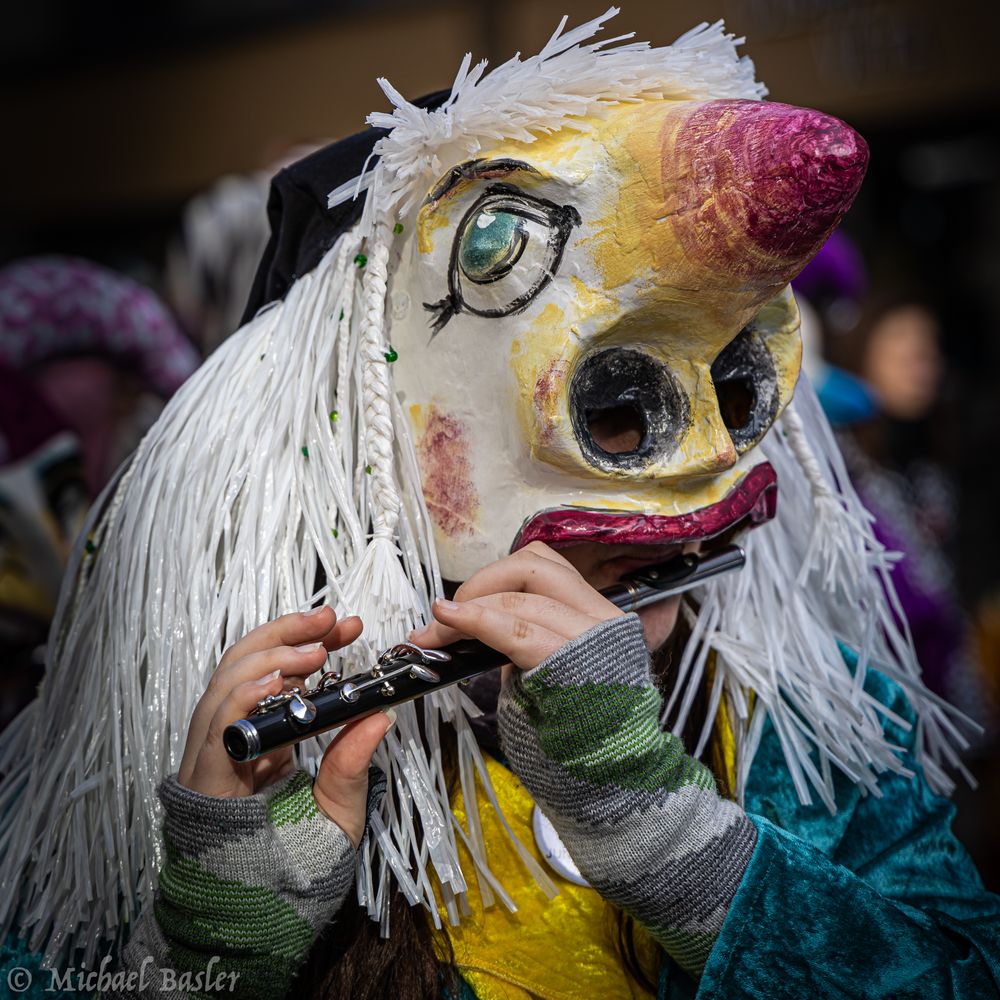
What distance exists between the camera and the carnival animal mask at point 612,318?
0.74 meters

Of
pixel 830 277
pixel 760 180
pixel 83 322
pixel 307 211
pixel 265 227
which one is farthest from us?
pixel 830 277

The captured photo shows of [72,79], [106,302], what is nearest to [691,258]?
[106,302]

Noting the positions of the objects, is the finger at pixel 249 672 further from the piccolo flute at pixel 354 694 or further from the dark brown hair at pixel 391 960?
the dark brown hair at pixel 391 960

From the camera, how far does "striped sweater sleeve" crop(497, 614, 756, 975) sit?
0.74 m

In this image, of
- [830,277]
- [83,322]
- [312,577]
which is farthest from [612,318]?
[830,277]

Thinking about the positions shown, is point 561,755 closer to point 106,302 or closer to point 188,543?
point 188,543

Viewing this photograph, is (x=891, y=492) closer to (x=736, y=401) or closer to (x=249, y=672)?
(x=736, y=401)

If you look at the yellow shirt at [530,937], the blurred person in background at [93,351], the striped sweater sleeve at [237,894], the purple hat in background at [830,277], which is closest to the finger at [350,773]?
the striped sweater sleeve at [237,894]

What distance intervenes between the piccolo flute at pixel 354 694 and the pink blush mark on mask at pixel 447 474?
0.35ft

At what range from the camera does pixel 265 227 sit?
80.0 inches

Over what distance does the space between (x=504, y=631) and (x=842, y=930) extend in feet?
1.09

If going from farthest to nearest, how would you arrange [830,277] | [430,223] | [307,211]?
[830,277]
[307,211]
[430,223]

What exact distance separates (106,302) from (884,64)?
232cm

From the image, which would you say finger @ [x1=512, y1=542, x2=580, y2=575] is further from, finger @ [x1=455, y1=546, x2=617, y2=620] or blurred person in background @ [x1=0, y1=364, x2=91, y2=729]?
blurred person in background @ [x1=0, y1=364, x2=91, y2=729]
